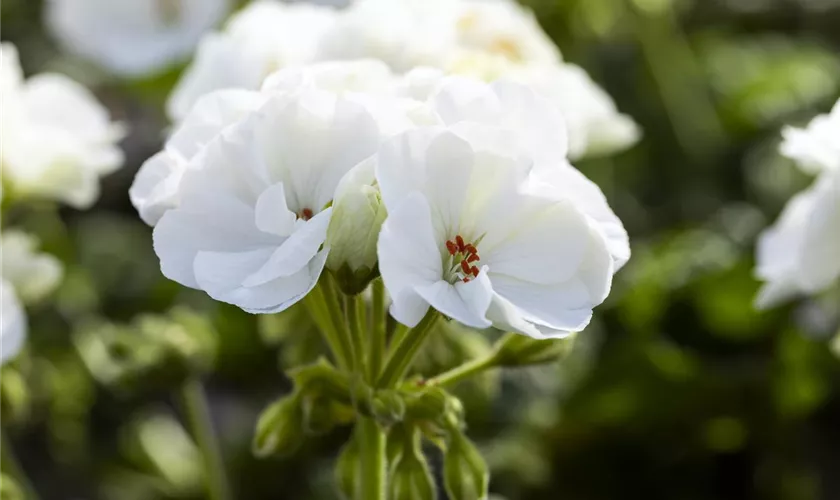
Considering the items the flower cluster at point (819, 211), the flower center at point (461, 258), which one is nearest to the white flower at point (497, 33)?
→ the flower cluster at point (819, 211)

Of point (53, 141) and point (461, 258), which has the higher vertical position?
point (461, 258)

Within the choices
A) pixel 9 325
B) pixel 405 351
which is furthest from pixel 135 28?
pixel 405 351

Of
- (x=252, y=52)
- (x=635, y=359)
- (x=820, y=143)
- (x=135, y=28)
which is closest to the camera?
(x=820, y=143)

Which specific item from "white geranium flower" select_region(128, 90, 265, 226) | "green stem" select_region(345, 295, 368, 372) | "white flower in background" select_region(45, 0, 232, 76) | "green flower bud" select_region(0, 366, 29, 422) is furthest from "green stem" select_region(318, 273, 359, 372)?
"white flower in background" select_region(45, 0, 232, 76)

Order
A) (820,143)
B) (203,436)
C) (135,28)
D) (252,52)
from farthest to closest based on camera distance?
(135,28) < (203,436) < (252,52) < (820,143)

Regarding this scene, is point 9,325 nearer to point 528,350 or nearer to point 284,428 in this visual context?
point 284,428

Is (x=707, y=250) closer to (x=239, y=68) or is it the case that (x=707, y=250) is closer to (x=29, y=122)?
(x=239, y=68)

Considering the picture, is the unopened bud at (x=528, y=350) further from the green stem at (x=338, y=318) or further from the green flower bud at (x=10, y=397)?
the green flower bud at (x=10, y=397)
